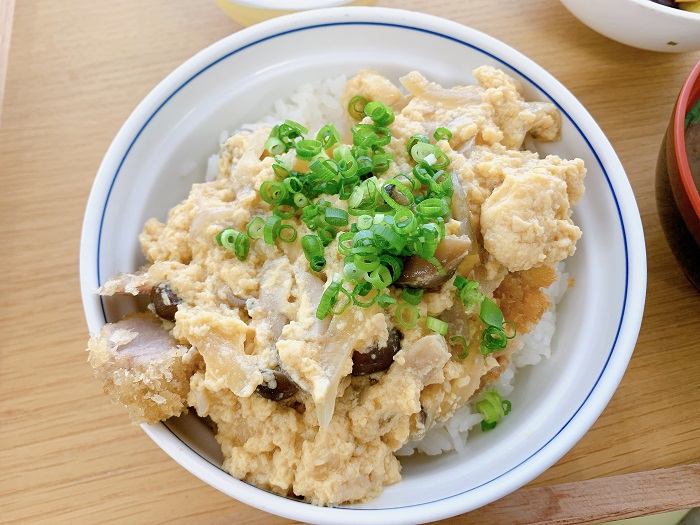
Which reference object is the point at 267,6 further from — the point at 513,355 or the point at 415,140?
the point at 513,355

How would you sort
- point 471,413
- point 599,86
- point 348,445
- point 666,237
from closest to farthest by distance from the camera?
1. point 348,445
2. point 471,413
3. point 666,237
4. point 599,86

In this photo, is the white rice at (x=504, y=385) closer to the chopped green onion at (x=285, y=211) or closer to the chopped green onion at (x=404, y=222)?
the chopped green onion at (x=404, y=222)

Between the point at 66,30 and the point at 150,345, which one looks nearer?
the point at 150,345

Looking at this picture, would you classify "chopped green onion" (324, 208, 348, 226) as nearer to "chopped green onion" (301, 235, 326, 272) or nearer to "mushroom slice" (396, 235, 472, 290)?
"chopped green onion" (301, 235, 326, 272)

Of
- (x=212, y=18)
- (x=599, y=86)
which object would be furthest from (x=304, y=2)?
(x=599, y=86)

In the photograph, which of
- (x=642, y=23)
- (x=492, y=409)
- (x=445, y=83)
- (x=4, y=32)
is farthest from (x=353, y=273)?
(x=4, y=32)

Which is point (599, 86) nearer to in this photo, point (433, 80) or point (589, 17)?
point (589, 17)

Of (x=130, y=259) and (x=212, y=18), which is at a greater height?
(x=212, y=18)

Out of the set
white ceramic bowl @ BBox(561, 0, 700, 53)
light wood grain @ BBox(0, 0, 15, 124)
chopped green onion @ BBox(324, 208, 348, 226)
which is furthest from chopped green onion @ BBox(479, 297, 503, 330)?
light wood grain @ BBox(0, 0, 15, 124)
